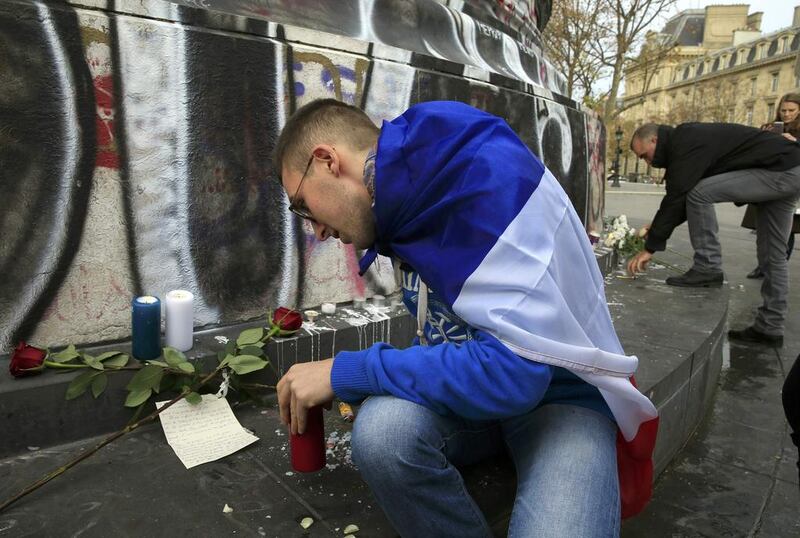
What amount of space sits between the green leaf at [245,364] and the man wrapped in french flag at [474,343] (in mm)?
Answer: 812

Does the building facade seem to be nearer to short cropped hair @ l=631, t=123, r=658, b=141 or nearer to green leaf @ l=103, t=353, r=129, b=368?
short cropped hair @ l=631, t=123, r=658, b=141

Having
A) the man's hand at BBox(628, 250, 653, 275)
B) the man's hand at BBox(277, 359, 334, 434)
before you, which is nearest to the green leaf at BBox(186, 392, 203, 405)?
the man's hand at BBox(277, 359, 334, 434)

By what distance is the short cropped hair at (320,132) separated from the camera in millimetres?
1524

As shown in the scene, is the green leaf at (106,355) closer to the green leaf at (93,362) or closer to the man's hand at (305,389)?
the green leaf at (93,362)

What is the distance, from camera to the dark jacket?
13.9 feet

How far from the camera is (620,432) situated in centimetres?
151

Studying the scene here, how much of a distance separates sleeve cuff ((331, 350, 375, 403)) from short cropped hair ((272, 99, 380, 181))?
0.53 m

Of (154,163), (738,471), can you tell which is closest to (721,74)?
(738,471)

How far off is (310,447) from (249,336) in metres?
0.88

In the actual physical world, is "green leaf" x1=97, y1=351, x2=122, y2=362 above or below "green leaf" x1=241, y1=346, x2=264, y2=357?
above

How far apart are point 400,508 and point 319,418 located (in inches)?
14.4

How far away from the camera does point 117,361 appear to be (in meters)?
2.15

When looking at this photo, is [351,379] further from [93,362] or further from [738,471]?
[738,471]

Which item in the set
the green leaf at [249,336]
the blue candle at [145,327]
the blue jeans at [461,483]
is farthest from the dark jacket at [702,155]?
the blue candle at [145,327]
